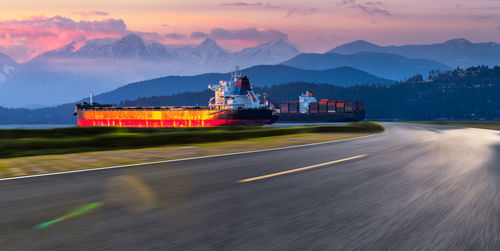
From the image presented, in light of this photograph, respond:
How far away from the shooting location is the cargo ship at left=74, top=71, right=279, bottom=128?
8575 centimetres

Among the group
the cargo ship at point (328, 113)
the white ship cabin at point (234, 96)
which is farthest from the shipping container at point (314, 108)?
the white ship cabin at point (234, 96)

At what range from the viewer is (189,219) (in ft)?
12.5

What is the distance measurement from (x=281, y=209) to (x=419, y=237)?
1.43 m

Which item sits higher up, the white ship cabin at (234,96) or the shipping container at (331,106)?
the white ship cabin at (234,96)

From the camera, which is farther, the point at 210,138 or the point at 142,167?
the point at 210,138

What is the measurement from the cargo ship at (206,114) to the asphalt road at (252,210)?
252ft

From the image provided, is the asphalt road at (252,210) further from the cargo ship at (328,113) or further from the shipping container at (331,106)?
the shipping container at (331,106)

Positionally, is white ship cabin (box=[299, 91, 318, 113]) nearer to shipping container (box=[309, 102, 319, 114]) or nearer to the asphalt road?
shipping container (box=[309, 102, 319, 114])

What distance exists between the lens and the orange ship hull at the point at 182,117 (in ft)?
279

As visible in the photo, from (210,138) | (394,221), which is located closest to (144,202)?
(394,221)

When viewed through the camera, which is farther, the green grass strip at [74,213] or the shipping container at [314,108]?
the shipping container at [314,108]

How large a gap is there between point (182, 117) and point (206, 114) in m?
6.01

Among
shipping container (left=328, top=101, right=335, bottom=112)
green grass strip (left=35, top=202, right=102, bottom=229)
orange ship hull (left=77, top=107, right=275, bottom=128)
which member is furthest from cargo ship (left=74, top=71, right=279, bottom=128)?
green grass strip (left=35, top=202, right=102, bottom=229)

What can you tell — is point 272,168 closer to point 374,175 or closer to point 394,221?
point 374,175
